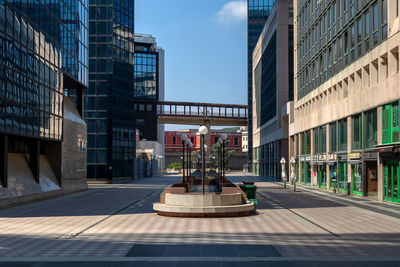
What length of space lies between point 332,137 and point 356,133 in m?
6.85

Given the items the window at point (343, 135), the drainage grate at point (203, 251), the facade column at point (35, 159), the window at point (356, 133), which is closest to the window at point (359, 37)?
the window at point (356, 133)

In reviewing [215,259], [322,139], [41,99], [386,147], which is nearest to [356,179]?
[386,147]

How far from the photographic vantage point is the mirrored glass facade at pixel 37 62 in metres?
26.4

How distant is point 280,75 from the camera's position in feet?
214

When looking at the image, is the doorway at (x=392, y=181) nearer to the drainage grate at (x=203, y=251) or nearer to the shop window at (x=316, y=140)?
the drainage grate at (x=203, y=251)

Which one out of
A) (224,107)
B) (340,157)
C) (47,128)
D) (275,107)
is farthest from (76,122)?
(224,107)

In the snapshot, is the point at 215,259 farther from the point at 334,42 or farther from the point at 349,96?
the point at 334,42

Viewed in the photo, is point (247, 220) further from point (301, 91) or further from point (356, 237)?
point (301, 91)

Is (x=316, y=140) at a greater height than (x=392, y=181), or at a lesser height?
greater

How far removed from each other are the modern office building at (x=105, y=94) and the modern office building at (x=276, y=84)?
20088mm

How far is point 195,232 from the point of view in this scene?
15.5 metres

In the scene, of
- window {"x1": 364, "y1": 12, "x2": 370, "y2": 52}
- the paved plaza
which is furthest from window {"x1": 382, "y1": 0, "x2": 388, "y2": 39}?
the paved plaza

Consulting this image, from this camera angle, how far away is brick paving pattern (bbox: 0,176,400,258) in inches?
495

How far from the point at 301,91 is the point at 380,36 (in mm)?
24106
